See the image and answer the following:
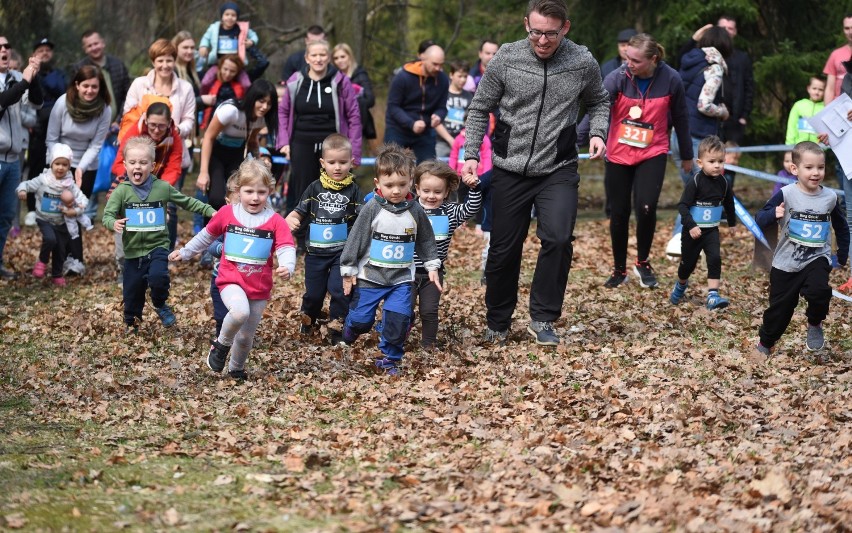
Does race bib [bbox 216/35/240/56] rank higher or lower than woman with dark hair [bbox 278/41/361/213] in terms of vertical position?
higher

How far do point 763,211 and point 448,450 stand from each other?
3.75m

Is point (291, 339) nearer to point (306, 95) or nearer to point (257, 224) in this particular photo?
point (257, 224)

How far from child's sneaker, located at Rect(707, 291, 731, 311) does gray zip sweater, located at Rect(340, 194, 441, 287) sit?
3.43m

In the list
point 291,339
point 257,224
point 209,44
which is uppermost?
point 209,44

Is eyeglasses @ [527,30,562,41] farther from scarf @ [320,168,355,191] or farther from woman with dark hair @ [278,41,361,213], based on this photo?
woman with dark hair @ [278,41,361,213]

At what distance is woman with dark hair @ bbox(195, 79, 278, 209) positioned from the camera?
13.3 meters

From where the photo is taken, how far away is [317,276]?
10.4 m

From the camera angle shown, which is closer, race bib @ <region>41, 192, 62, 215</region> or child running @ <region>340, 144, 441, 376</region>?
child running @ <region>340, 144, 441, 376</region>

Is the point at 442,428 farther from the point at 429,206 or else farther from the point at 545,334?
the point at 429,206

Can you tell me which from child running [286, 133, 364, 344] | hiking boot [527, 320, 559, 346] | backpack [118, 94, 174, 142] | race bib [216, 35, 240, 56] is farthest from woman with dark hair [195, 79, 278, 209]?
hiking boot [527, 320, 559, 346]

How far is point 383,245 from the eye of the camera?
30.0 ft

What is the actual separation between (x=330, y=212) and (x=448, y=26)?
593 inches

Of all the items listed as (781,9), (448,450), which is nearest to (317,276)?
(448,450)

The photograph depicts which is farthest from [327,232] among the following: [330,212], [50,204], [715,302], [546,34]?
[50,204]
